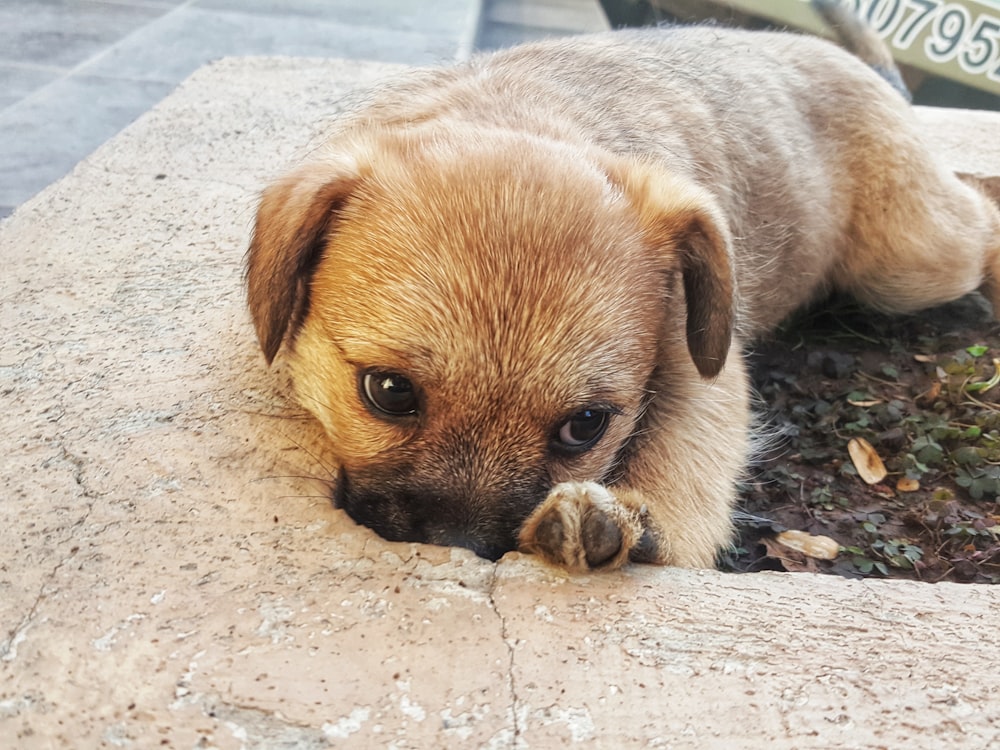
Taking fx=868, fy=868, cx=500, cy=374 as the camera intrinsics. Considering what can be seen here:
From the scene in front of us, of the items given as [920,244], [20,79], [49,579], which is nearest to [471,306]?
[49,579]

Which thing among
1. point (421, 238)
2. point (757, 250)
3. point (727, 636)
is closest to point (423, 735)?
point (727, 636)

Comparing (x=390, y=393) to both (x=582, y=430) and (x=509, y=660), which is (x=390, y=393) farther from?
(x=509, y=660)

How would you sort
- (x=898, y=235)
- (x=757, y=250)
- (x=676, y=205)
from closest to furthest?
(x=676, y=205), (x=757, y=250), (x=898, y=235)

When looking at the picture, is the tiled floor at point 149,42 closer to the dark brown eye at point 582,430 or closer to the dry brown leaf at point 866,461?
the dry brown leaf at point 866,461

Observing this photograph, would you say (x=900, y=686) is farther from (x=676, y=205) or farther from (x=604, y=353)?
(x=676, y=205)

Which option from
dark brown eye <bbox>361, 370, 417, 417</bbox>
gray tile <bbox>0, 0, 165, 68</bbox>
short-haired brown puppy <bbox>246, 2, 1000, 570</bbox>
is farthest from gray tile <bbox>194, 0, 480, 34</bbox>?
dark brown eye <bbox>361, 370, 417, 417</bbox>

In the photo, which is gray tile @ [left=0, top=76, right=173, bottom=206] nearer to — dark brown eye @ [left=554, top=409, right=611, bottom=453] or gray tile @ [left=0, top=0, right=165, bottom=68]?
gray tile @ [left=0, top=0, right=165, bottom=68]
